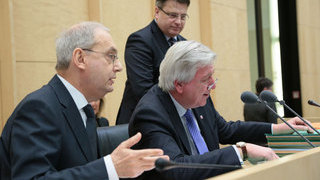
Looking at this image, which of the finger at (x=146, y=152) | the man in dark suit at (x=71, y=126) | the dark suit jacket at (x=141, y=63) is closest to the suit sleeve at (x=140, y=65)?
the dark suit jacket at (x=141, y=63)

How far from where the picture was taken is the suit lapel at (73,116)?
67.8 inches

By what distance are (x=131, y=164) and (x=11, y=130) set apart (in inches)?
17.9

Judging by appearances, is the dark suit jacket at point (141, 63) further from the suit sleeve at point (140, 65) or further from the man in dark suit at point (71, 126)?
the man in dark suit at point (71, 126)

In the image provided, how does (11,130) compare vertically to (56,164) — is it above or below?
above

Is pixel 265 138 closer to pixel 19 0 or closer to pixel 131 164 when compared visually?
pixel 131 164

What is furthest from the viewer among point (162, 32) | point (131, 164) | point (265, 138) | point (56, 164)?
point (162, 32)

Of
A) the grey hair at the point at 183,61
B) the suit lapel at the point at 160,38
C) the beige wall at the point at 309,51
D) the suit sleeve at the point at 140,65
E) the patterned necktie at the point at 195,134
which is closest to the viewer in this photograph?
the grey hair at the point at 183,61

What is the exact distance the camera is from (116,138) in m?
2.33

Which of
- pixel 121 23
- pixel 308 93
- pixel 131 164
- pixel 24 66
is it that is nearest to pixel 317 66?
pixel 308 93

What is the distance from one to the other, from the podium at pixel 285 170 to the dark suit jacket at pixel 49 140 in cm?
58

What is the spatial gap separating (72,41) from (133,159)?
64 centimetres

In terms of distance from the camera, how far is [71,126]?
1.71 meters

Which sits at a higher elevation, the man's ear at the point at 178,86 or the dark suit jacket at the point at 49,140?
the man's ear at the point at 178,86

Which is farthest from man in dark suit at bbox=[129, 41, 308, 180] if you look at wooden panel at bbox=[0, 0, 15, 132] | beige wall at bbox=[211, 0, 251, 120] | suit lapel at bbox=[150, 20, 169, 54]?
beige wall at bbox=[211, 0, 251, 120]
